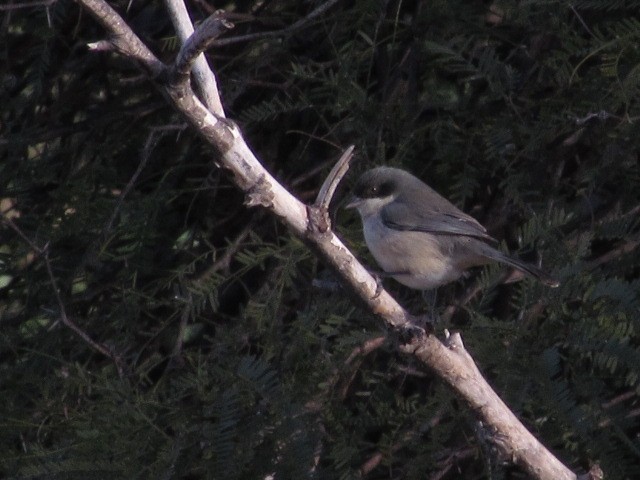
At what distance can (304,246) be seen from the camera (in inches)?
138

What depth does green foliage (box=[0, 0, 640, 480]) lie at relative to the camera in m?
2.93

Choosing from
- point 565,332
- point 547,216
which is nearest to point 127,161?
point 547,216

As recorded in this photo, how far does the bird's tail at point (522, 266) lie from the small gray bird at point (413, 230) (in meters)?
0.11

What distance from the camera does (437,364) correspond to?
262 centimetres

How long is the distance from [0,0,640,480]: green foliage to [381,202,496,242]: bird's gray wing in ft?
0.27

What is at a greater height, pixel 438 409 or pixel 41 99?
pixel 41 99

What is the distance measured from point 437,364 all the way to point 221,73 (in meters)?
1.96

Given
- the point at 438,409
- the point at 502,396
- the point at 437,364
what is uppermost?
the point at 437,364

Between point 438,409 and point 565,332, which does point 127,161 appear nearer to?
point 438,409

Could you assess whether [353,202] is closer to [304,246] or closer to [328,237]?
[304,246]

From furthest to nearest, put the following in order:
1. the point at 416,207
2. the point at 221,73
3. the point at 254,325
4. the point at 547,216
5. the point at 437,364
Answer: the point at 221,73, the point at 416,207, the point at 254,325, the point at 547,216, the point at 437,364

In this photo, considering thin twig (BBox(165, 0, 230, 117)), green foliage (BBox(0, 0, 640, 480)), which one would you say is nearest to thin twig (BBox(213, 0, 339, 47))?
green foliage (BBox(0, 0, 640, 480))

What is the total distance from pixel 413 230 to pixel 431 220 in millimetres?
83

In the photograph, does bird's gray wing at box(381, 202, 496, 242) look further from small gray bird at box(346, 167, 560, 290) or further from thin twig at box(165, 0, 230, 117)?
thin twig at box(165, 0, 230, 117)
